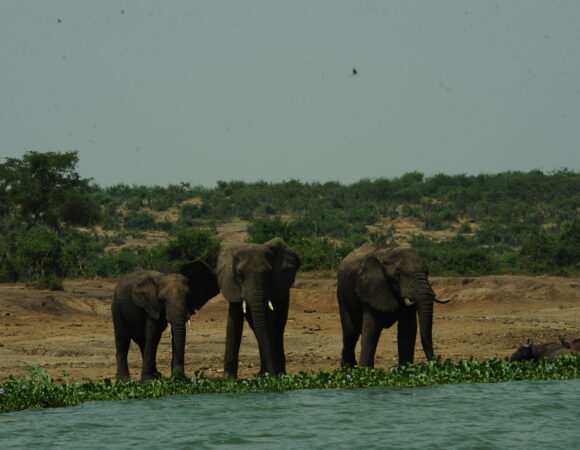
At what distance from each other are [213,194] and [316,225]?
2122 centimetres

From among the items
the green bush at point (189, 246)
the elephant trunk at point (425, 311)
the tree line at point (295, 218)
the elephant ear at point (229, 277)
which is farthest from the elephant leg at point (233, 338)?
the green bush at point (189, 246)

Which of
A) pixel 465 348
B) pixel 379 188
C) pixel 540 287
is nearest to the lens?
pixel 465 348

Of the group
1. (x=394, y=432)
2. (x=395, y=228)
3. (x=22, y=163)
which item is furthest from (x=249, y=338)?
(x=395, y=228)

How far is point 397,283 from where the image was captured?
59.0ft

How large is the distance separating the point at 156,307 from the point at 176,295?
1.92 feet

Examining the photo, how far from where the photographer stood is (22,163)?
182 ft

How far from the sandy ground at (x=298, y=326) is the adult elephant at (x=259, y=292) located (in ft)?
6.98

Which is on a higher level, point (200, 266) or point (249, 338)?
point (200, 266)

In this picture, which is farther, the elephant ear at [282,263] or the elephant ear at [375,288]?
the elephant ear at [282,263]

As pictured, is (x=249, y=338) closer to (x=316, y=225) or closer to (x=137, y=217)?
(x=316, y=225)

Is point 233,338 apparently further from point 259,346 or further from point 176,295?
point 176,295

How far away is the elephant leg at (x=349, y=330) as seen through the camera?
1955cm

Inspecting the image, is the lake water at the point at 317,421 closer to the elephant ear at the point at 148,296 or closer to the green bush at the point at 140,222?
the elephant ear at the point at 148,296

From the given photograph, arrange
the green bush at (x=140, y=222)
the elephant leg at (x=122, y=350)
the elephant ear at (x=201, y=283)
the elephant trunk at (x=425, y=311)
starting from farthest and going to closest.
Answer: the green bush at (x=140, y=222) < the elephant leg at (x=122, y=350) < the elephant ear at (x=201, y=283) < the elephant trunk at (x=425, y=311)
